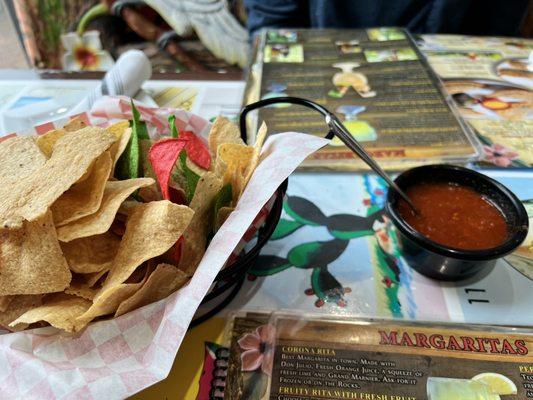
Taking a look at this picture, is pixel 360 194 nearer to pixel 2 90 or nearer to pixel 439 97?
pixel 439 97

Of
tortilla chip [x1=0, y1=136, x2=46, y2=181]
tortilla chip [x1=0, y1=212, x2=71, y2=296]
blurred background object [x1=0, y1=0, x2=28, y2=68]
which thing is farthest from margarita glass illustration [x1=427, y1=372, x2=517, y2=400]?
blurred background object [x1=0, y1=0, x2=28, y2=68]

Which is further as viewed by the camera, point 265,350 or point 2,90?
point 2,90

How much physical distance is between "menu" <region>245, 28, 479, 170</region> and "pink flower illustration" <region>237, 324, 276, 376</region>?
43cm

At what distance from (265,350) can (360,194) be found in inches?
16.0

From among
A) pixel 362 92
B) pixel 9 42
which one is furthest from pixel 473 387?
pixel 9 42

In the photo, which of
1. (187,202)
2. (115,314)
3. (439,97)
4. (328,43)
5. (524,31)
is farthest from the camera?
(524,31)

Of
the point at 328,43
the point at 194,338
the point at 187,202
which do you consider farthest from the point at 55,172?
the point at 328,43

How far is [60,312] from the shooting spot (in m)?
0.50

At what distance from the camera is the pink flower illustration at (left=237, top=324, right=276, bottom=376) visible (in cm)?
57

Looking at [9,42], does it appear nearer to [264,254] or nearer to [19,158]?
[19,158]

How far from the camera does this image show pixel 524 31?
2.19 metres

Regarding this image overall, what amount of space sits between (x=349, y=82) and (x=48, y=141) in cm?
83

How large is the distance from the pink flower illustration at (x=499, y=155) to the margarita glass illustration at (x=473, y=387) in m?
0.53

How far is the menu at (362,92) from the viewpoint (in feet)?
3.16
